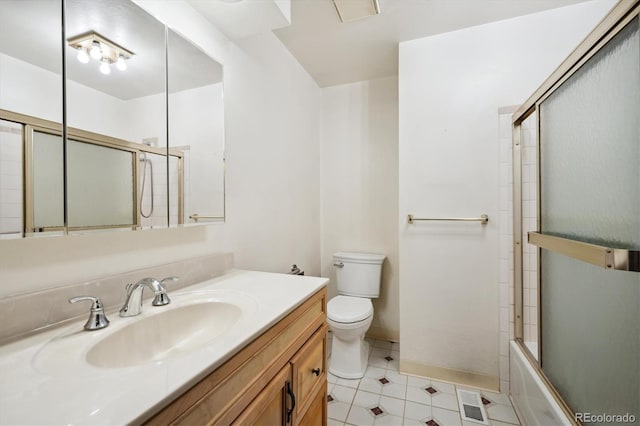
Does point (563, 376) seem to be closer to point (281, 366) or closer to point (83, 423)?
point (281, 366)

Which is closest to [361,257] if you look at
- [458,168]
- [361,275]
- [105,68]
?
[361,275]

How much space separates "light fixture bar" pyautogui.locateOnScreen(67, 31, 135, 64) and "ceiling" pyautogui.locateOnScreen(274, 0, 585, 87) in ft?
3.46

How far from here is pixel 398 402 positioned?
1.65 m

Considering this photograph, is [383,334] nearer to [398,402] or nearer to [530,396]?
[398,402]

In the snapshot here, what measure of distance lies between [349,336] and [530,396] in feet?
3.18

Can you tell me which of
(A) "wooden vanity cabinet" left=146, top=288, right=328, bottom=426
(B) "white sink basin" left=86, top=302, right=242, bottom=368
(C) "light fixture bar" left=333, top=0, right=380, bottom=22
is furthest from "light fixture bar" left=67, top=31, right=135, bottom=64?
(C) "light fixture bar" left=333, top=0, right=380, bottom=22

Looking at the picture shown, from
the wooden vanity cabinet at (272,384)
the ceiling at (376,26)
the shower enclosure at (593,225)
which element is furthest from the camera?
the ceiling at (376,26)

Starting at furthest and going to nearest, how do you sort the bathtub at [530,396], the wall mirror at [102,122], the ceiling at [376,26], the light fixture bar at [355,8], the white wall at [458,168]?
the white wall at [458,168], the ceiling at [376,26], the light fixture bar at [355,8], the bathtub at [530,396], the wall mirror at [102,122]

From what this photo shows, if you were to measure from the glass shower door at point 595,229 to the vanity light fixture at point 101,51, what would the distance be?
1.51 metres

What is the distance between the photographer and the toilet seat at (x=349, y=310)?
1.82 meters

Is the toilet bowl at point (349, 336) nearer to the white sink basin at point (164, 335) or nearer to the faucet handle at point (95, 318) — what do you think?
the white sink basin at point (164, 335)

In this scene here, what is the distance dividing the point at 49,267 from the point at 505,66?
241 centimetres

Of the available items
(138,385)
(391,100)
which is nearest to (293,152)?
(391,100)

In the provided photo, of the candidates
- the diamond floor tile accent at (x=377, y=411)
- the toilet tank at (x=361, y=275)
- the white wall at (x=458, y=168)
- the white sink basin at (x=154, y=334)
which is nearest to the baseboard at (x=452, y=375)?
the white wall at (x=458, y=168)
